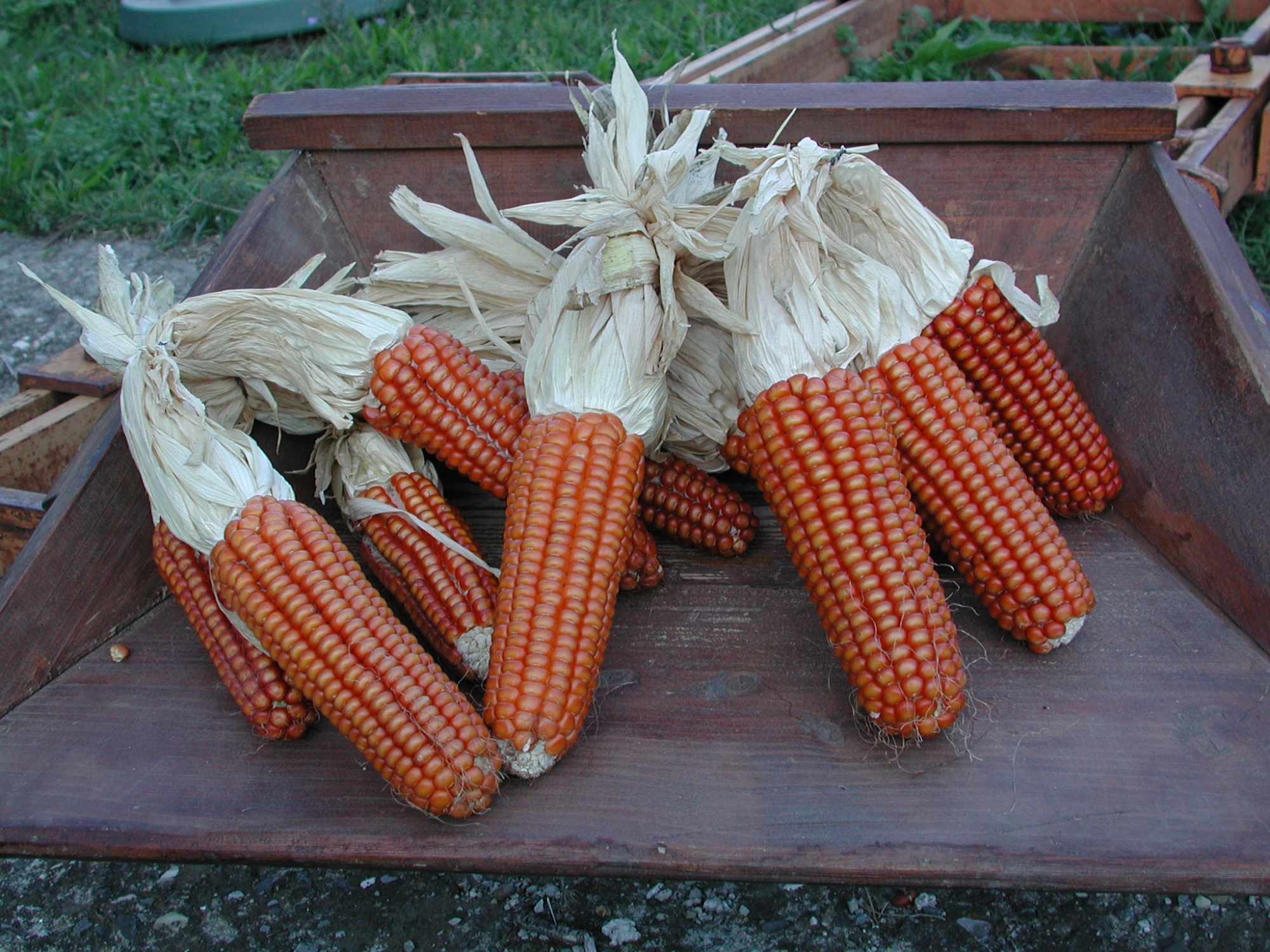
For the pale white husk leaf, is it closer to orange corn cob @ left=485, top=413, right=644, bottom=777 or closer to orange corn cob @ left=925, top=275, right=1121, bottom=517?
orange corn cob @ left=925, top=275, right=1121, bottom=517

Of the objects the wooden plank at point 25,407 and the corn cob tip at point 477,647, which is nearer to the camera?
the corn cob tip at point 477,647

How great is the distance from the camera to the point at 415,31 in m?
6.15

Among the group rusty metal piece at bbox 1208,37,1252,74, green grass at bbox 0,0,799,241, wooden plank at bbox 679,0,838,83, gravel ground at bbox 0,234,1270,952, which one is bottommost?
gravel ground at bbox 0,234,1270,952

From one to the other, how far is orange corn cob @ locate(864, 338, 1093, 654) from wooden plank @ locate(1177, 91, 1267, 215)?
1347mm

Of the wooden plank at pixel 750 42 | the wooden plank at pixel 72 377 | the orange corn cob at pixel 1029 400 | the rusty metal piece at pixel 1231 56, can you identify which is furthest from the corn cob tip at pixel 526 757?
the rusty metal piece at pixel 1231 56

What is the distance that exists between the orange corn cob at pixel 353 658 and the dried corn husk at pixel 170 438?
0.09 meters

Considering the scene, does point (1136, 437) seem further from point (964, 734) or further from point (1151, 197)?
point (964, 734)

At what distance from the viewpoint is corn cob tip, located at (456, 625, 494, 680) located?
2125 mm

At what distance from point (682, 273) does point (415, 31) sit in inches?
189

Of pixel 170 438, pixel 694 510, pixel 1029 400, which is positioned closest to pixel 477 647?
pixel 694 510

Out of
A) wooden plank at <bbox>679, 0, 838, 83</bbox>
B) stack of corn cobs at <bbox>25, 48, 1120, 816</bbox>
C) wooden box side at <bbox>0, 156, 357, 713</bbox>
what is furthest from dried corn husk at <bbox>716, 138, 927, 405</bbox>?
wooden plank at <bbox>679, 0, 838, 83</bbox>

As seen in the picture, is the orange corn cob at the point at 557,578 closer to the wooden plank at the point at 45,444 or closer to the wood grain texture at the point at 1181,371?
the wood grain texture at the point at 1181,371

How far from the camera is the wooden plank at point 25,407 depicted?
123 inches

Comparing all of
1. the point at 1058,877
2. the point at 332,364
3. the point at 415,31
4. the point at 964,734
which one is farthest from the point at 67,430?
the point at 415,31
